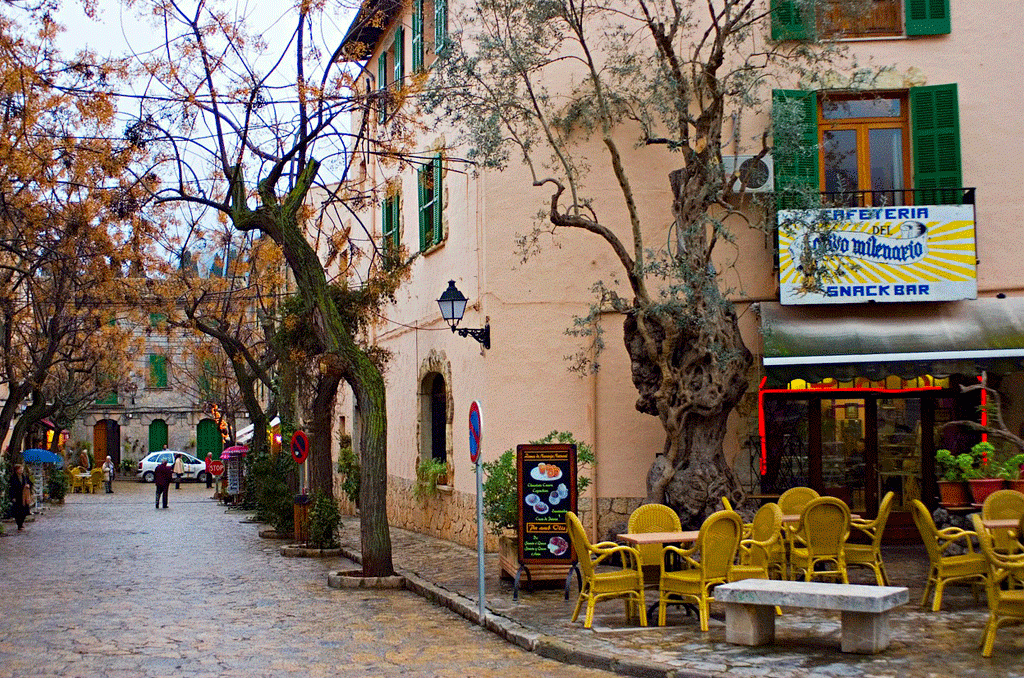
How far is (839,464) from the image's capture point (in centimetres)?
1731

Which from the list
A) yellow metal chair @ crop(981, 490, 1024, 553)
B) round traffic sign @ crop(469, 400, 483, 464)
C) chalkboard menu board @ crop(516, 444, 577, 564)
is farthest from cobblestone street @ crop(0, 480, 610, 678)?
yellow metal chair @ crop(981, 490, 1024, 553)

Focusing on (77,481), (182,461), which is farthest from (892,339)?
(182,461)

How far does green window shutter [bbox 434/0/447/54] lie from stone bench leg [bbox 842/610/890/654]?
12.4 meters

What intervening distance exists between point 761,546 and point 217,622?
5.54 metres

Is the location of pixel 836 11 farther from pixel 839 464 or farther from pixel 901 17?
pixel 839 464

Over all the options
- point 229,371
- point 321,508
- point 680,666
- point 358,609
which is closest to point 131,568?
point 321,508

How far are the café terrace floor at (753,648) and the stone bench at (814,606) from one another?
0.37ft

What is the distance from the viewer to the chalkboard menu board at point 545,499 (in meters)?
13.5

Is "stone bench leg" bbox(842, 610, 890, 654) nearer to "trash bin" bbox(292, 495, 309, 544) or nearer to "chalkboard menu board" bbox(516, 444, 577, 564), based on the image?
"chalkboard menu board" bbox(516, 444, 577, 564)

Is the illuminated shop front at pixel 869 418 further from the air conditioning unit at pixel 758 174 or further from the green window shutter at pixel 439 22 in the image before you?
the green window shutter at pixel 439 22

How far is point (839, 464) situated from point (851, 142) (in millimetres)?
4605

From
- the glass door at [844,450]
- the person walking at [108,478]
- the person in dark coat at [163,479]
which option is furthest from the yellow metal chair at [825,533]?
the person walking at [108,478]

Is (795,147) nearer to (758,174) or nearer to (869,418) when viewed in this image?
(758,174)

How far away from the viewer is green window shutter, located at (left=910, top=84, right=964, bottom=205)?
16.8 metres
